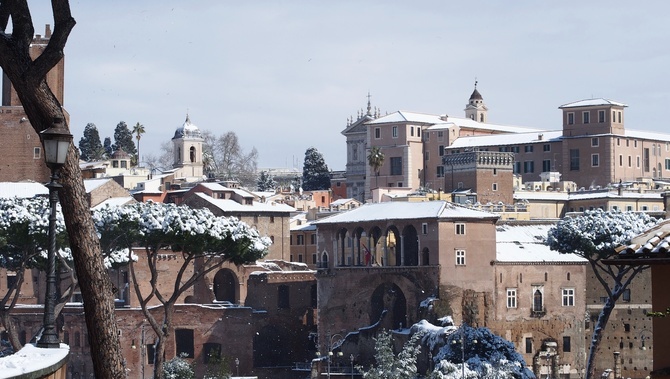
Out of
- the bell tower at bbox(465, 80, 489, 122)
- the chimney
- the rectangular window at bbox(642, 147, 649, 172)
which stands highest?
the bell tower at bbox(465, 80, 489, 122)

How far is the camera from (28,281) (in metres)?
82.6

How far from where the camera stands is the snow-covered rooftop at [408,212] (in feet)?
233

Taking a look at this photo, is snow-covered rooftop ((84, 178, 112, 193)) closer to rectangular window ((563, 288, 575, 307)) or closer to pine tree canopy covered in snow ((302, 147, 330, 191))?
rectangular window ((563, 288, 575, 307))

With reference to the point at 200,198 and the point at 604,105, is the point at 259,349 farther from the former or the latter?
the point at 604,105

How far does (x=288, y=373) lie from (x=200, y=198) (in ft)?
45.5

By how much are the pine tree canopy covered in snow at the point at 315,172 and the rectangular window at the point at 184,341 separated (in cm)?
5517

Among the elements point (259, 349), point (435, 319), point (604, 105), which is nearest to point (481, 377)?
point (435, 319)

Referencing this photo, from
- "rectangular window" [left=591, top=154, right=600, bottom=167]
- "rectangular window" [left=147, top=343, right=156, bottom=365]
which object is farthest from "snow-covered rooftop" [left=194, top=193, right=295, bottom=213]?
"rectangular window" [left=591, top=154, right=600, bottom=167]

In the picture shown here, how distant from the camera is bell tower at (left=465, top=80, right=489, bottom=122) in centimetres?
13225

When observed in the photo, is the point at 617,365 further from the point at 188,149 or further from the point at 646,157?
the point at 188,149

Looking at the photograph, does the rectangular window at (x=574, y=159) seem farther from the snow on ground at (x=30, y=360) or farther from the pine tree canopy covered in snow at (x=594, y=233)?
the snow on ground at (x=30, y=360)

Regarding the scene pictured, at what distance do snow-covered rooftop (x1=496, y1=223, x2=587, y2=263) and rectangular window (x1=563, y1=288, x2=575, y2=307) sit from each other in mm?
1389

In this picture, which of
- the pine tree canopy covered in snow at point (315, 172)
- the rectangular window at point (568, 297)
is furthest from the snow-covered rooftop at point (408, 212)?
the pine tree canopy covered in snow at point (315, 172)

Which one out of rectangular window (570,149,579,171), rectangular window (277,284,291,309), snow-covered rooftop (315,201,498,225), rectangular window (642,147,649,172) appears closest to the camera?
snow-covered rooftop (315,201,498,225)
